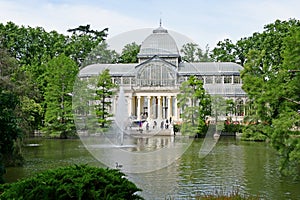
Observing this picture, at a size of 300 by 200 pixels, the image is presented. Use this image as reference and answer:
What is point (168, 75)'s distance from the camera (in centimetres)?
5178

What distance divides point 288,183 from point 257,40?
127ft

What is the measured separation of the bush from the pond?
615 cm

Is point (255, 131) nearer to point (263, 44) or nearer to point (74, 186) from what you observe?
point (74, 186)

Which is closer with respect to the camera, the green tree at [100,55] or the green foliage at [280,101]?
the green tree at [100,55]

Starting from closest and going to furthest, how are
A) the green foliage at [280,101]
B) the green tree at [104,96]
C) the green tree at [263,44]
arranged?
the green foliage at [280,101] → the green tree at [104,96] → the green tree at [263,44]

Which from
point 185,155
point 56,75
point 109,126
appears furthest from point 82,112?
point 56,75

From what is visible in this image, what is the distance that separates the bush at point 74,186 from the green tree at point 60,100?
2964 cm

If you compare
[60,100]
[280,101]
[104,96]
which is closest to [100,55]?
[280,101]

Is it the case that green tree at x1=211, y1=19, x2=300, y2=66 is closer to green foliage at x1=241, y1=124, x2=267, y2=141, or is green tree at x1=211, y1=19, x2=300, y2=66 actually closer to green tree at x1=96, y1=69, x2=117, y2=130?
green tree at x1=96, y1=69, x2=117, y2=130

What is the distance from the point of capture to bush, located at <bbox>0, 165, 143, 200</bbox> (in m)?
6.68

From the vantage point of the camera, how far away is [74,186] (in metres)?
6.68

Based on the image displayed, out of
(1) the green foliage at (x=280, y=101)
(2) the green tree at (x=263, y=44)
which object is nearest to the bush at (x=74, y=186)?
(1) the green foliage at (x=280, y=101)

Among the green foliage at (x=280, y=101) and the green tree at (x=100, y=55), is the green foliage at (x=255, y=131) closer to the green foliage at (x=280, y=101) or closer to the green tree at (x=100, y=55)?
A: the green foliage at (x=280, y=101)

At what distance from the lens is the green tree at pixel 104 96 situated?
60.8ft
